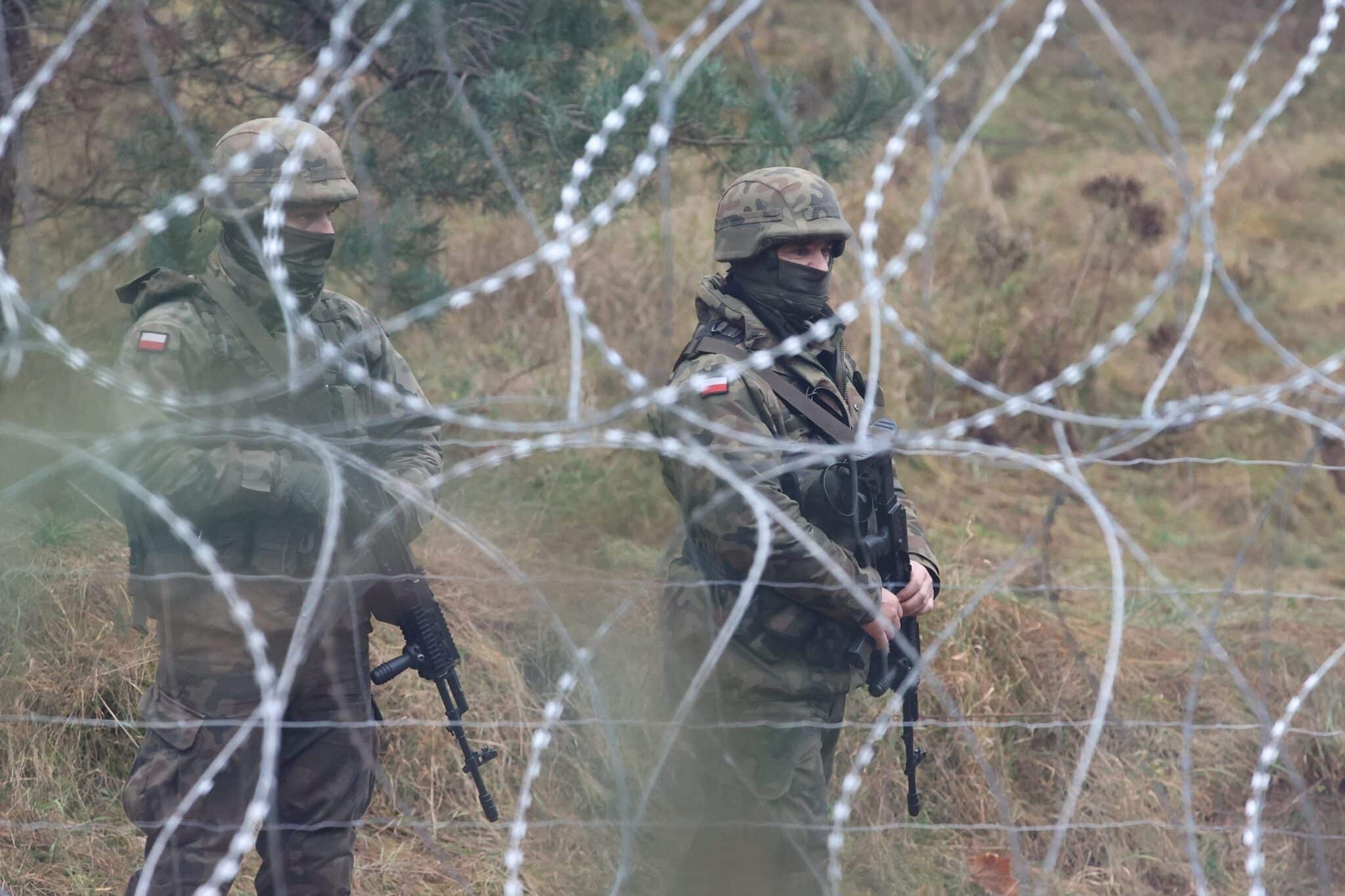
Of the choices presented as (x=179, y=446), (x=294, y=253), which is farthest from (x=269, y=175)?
(x=179, y=446)

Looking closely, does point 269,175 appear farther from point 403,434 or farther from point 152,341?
point 403,434

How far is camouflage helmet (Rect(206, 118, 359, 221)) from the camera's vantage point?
3.03 meters

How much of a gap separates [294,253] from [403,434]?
539mm

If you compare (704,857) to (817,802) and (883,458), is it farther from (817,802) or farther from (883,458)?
(883,458)

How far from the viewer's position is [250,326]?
300 centimetres

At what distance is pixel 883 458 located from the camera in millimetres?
3162

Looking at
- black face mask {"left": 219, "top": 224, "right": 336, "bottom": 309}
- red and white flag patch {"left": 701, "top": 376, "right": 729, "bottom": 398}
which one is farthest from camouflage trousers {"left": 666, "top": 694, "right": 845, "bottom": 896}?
black face mask {"left": 219, "top": 224, "right": 336, "bottom": 309}

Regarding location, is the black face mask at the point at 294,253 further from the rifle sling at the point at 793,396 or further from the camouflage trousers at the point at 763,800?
the camouflage trousers at the point at 763,800

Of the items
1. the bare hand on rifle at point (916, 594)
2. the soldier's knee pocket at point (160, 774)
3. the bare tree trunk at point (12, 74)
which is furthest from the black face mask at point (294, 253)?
the bare tree trunk at point (12, 74)

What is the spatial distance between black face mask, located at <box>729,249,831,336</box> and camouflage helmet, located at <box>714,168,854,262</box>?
0.05 m

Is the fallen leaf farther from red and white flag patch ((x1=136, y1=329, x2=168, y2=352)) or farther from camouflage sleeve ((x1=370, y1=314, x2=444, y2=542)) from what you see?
red and white flag patch ((x1=136, y1=329, x2=168, y2=352))

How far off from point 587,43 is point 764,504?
3.20 m

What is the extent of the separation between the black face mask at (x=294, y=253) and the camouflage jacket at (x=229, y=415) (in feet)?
0.09

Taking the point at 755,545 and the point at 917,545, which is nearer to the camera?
the point at 755,545
